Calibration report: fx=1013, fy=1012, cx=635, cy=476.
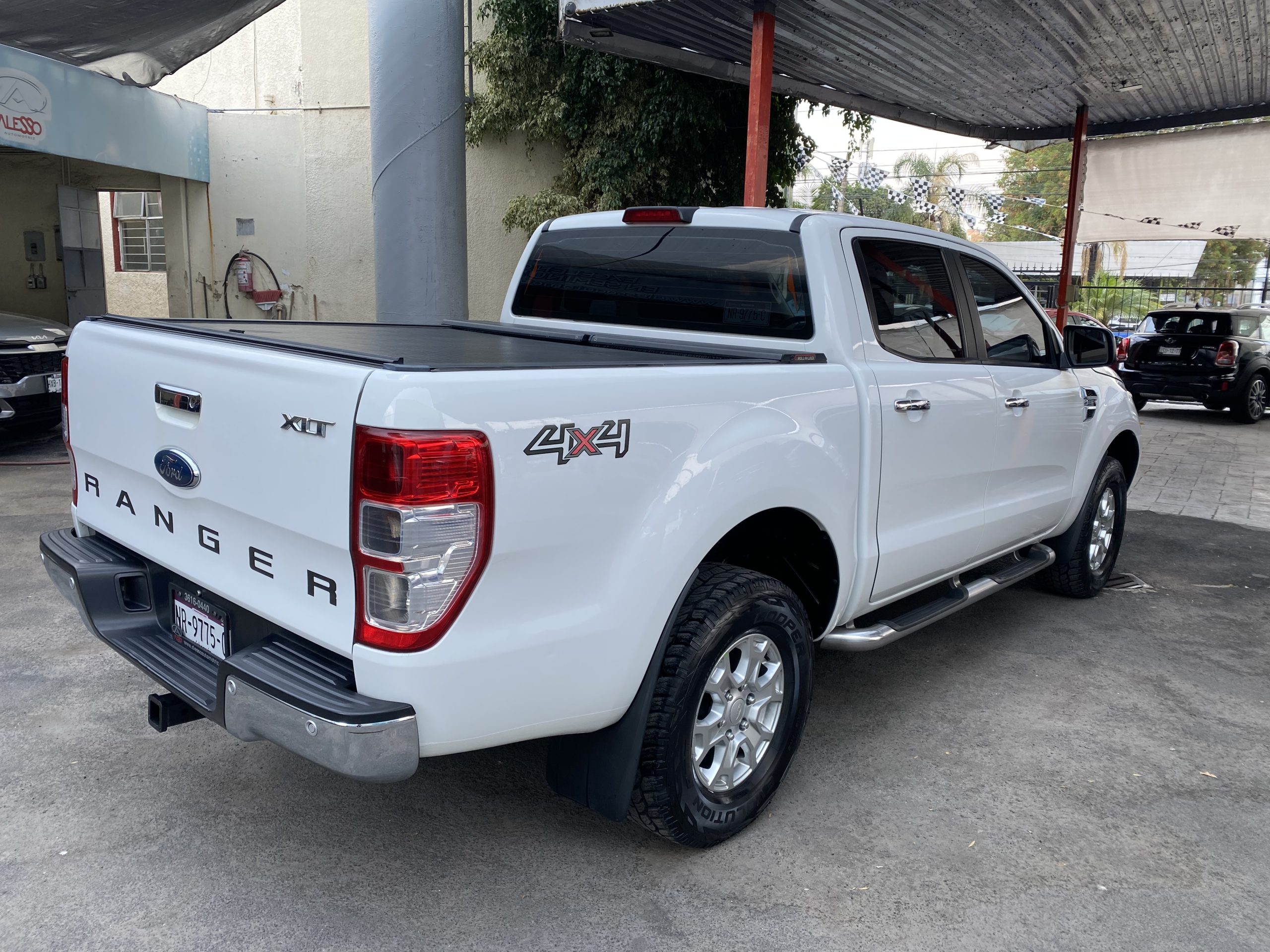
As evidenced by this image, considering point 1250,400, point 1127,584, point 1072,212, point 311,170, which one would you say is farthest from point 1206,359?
point 311,170

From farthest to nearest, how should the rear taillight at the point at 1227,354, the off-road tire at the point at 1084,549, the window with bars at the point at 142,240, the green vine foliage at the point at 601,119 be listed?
the window with bars at the point at 142,240
the rear taillight at the point at 1227,354
the green vine foliage at the point at 601,119
the off-road tire at the point at 1084,549

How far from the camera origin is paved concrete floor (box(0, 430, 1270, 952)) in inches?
104

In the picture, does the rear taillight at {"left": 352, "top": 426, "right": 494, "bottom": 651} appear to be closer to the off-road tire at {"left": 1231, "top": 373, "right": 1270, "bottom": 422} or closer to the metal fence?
the off-road tire at {"left": 1231, "top": 373, "right": 1270, "bottom": 422}

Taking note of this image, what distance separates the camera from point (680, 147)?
1175 cm

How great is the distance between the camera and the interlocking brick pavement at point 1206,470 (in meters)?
→ 8.45

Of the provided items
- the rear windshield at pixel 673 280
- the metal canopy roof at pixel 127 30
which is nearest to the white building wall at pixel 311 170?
the metal canopy roof at pixel 127 30

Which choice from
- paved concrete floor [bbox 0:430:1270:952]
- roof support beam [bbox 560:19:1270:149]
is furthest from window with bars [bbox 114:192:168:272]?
paved concrete floor [bbox 0:430:1270:952]

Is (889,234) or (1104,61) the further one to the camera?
(1104,61)

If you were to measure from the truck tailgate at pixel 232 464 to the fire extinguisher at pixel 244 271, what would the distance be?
10296 millimetres

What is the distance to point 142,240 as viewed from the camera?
21.5 m

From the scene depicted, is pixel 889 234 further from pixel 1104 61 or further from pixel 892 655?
pixel 1104 61

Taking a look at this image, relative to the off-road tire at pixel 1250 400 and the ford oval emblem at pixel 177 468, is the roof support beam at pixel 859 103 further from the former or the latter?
the ford oval emblem at pixel 177 468

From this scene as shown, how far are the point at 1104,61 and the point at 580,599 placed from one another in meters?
9.61

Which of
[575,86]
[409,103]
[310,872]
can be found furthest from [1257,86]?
[310,872]
